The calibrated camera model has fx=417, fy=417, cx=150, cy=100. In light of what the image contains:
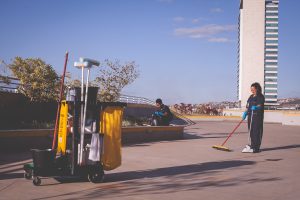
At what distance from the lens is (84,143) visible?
6.41 meters

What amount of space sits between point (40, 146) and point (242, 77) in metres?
99.1

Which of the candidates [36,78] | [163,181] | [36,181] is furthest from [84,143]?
[36,78]

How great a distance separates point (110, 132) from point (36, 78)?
9.94 metres

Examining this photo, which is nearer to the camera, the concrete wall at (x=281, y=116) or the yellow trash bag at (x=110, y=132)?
the yellow trash bag at (x=110, y=132)

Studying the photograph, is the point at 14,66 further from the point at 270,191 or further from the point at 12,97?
the point at 270,191

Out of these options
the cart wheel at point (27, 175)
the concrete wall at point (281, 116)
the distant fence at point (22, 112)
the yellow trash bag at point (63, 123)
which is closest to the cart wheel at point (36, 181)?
the cart wheel at point (27, 175)

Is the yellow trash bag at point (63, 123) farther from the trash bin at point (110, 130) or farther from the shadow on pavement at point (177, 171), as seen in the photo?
the shadow on pavement at point (177, 171)

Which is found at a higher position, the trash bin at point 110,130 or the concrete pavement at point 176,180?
the trash bin at point 110,130

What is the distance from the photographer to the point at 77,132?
6.20 m

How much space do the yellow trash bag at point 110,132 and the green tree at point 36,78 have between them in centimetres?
921

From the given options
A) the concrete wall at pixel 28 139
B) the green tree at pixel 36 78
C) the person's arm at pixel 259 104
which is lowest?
the concrete wall at pixel 28 139

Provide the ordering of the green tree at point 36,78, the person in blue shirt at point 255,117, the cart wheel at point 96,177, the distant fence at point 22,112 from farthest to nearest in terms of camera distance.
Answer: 1. the green tree at point 36,78
2. the distant fence at point 22,112
3. the person in blue shirt at point 255,117
4. the cart wheel at point 96,177

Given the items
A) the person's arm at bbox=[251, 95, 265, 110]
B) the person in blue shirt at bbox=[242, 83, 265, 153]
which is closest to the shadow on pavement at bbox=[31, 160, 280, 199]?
the person in blue shirt at bbox=[242, 83, 265, 153]

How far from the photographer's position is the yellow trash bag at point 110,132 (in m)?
6.43
